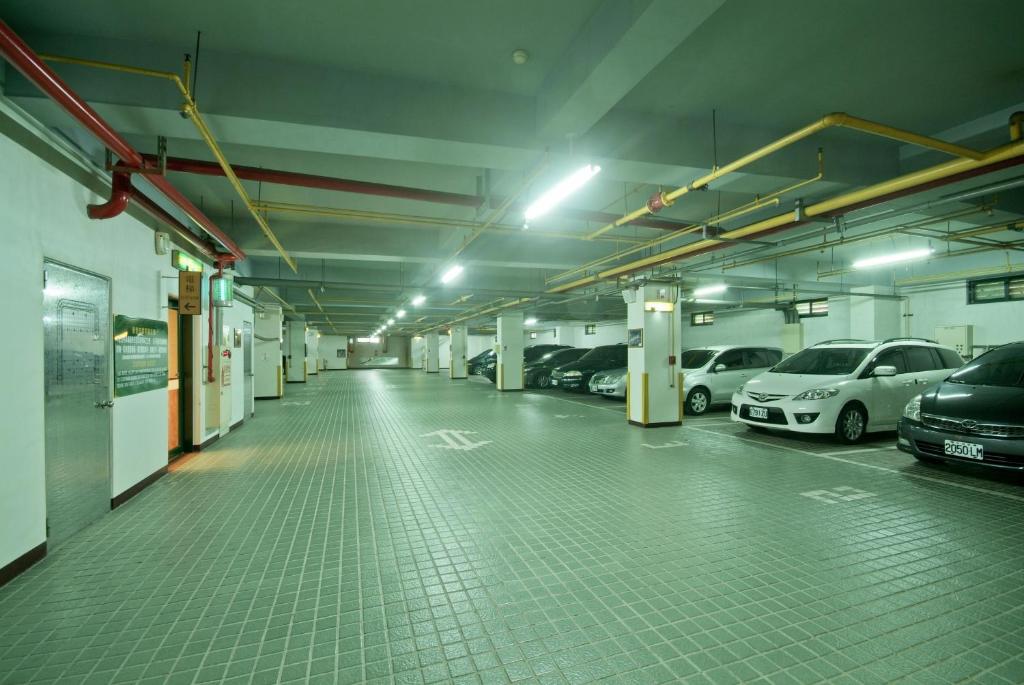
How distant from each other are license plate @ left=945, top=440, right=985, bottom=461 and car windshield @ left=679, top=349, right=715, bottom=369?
17.7 feet

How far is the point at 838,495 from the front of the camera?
4426 mm

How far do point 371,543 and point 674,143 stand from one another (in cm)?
431

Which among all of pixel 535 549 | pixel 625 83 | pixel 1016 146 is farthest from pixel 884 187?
pixel 535 549

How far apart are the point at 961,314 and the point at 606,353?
892 cm

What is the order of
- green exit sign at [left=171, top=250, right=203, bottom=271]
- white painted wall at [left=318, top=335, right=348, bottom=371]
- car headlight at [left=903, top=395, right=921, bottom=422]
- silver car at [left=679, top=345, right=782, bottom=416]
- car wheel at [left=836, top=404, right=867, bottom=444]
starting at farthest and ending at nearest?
white painted wall at [left=318, top=335, right=348, bottom=371], silver car at [left=679, top=345, right=782, bottom=416], car wheel at [left=836, top=404, right=867, bottom=444], green exit sign at [left=171, top=250, right=203, bottom=271], car headlight at [left=903, top=395, right=921, bottom=422]

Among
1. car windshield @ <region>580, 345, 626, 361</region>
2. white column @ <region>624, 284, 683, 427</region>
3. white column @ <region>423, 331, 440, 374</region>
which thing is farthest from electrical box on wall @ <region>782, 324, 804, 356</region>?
white column @ <region>423, 331, 440, 374</region>

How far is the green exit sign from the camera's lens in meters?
5.58

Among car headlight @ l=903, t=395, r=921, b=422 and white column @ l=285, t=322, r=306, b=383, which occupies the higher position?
white column @ l=285, t=322, r=306, b=383

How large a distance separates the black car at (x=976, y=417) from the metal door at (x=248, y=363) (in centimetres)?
1107

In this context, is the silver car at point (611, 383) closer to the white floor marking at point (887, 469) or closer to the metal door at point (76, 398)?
the white floor marking at point (887, 469)

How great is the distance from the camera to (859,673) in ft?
6.51

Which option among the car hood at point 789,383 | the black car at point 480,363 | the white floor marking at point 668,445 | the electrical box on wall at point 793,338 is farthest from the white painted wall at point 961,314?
the black car at point 480,363

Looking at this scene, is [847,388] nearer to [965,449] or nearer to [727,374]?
[965,449]

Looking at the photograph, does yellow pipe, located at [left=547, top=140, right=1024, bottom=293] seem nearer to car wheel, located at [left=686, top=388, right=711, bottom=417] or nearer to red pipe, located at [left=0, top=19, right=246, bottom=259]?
car wheel, located at [left=686, top=388, right=711, bottom=417]
